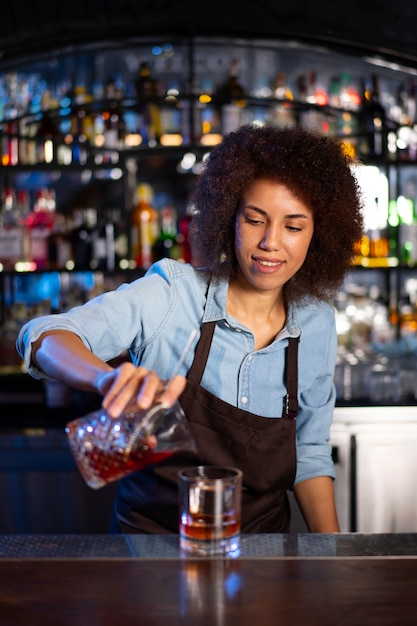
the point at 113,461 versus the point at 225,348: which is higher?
the point at 225,348

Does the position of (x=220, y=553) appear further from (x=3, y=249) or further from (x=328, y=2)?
(x=328, y=2)

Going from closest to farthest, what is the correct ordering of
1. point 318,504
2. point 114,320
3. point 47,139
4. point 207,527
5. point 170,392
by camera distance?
point 170,392 → point 207,527 → point 114,320 → point 318,504 → point 47,139

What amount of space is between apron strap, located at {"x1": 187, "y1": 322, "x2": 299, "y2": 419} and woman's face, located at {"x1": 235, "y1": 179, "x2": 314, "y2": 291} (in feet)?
0.44

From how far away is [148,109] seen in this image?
12.2 ft

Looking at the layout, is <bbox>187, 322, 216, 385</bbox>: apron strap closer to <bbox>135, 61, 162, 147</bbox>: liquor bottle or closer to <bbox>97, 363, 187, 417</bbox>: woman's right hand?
<bbox>97, 363, 187, 417</bbox>: woman's right hand

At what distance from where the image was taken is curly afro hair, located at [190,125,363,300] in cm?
162

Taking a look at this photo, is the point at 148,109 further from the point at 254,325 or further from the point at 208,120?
the point at 254,325

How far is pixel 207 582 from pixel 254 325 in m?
0.76

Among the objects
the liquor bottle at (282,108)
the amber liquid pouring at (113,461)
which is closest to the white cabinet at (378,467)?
the liquor bottle at (282,108)

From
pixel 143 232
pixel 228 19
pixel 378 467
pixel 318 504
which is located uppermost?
pixel 228 19

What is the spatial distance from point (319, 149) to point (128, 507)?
2.73 ft

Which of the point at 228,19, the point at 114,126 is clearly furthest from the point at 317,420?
the point at 228,19

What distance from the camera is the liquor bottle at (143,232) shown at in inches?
139

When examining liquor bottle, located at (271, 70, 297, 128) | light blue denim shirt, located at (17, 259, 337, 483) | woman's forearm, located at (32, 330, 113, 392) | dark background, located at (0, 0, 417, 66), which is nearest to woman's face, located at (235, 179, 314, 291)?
light blue denim shirt, located at (17, 259, 337, 483)
